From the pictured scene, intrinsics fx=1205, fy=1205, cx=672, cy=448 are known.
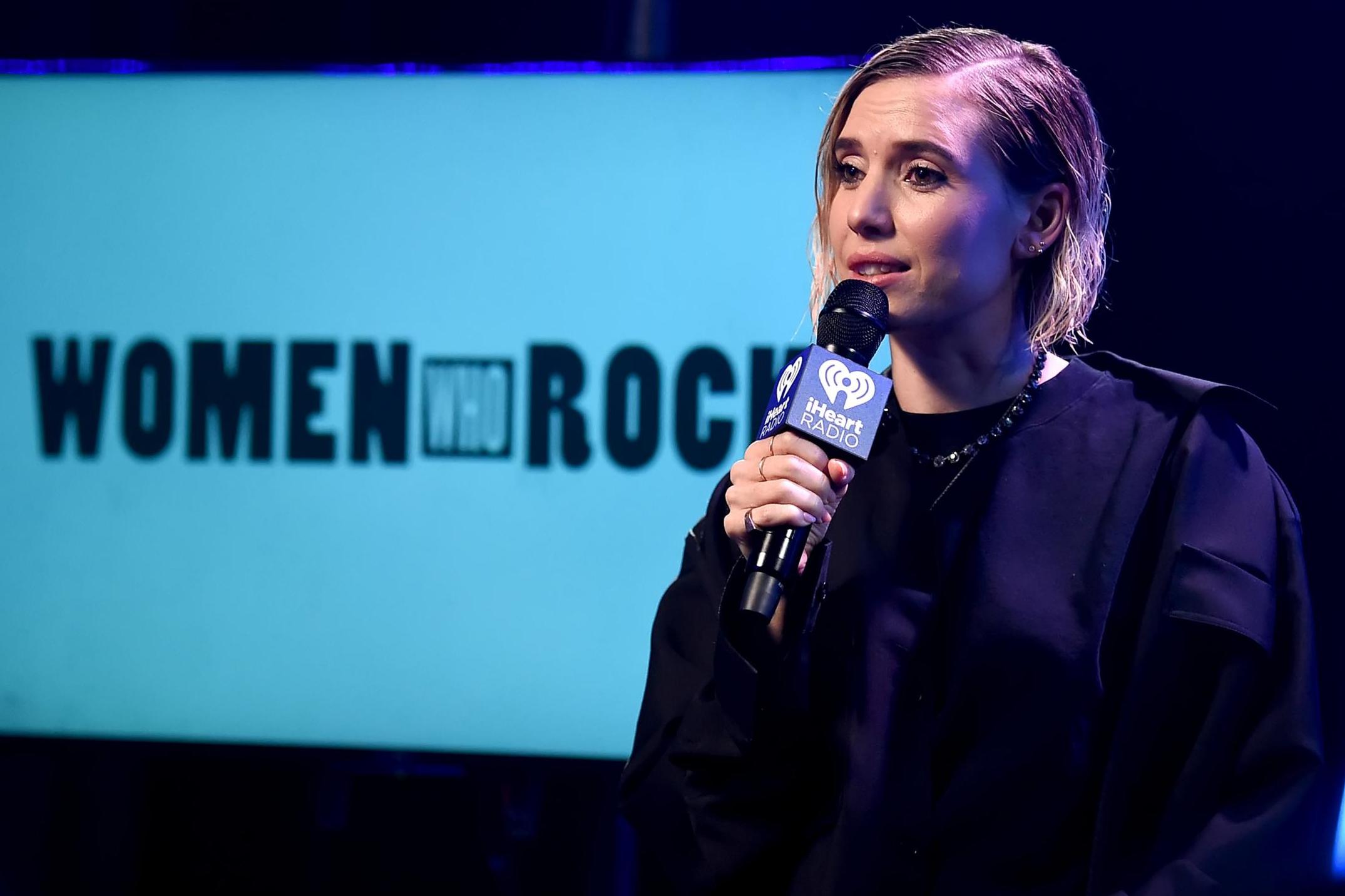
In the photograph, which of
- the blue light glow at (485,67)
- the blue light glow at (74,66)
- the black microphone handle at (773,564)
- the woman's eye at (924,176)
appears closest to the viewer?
the black microphone handle at (773,564)

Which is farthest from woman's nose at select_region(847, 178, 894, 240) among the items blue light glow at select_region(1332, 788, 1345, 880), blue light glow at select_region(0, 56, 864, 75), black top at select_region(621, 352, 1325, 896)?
blue light glow at select_region(1332, 788, 1345, 880)

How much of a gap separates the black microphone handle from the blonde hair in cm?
41

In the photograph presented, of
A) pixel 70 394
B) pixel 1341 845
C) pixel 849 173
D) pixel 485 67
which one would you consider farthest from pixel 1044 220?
pixel 70 394

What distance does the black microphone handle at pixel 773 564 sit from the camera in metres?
1.01

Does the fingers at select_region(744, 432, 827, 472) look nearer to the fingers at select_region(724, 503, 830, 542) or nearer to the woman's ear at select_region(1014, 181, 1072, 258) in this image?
the fingers at select_region(724, 503, 830, 542)

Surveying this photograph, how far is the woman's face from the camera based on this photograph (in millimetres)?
1203

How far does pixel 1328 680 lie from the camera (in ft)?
5.73

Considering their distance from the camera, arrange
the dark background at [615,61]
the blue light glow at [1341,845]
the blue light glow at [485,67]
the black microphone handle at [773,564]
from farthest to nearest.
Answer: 1. the blue light glow at [485,67]
2. the dark background at [615,61]
3. the blue light glow at [1341,845]
4. the black microphone handle at [773,564]

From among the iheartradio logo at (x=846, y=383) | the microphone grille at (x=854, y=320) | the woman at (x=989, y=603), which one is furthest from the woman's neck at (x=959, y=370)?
the iheartradio logo at (x=846, y=383)

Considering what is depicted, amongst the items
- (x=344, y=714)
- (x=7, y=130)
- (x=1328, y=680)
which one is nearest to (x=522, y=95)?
(x=7, y=130)

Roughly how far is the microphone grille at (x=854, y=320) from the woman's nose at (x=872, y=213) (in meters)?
0.06

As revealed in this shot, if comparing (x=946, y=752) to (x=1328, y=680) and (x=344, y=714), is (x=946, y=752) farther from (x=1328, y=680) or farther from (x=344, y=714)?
(x=344, y=714)

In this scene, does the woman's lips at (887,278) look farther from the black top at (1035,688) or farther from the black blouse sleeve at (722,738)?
the black blouse sleeve at (722,738)

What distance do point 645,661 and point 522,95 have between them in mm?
1013
